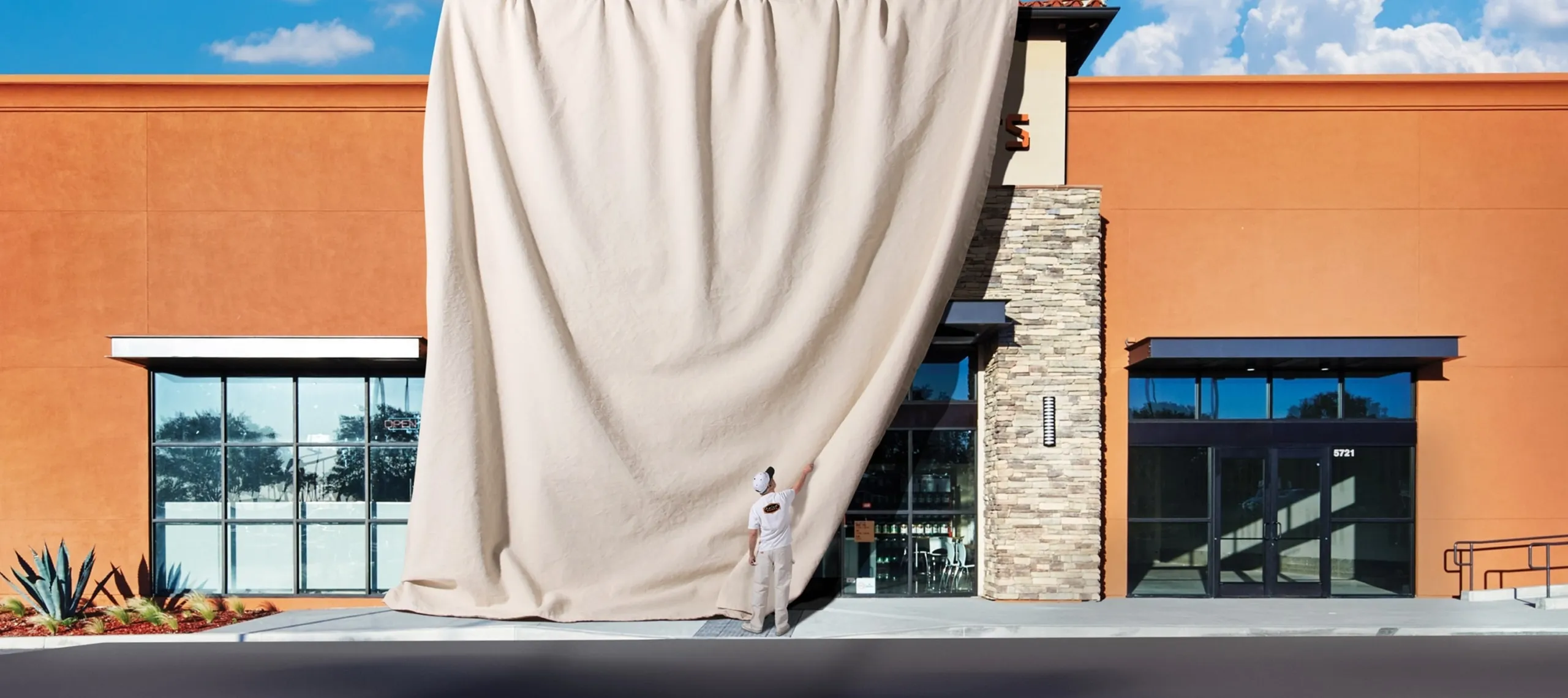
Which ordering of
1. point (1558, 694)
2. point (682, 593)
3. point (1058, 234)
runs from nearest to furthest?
point (1558, 694) < point (682, 593) < point (1058, 234)

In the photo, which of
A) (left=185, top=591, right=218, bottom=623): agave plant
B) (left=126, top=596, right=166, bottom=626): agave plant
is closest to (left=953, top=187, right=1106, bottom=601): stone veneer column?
(left=185, top=591, right=218, bottom=623): agave plant

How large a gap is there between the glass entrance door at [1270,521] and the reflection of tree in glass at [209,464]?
522 inches

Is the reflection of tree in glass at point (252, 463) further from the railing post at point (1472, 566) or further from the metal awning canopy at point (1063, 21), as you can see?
the railing post at point (1472, 566)

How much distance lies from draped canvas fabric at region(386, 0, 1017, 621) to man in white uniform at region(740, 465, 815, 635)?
0.94 metres

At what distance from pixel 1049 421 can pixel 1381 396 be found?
16.4ft

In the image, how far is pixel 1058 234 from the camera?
13.8 metres

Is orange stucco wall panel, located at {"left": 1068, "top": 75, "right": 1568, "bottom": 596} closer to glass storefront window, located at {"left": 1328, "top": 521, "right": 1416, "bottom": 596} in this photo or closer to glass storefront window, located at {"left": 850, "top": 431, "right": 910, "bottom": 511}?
glass storefront window, located at {"left": 1328, "top": 521, "right": 1416, "bottom": 596}

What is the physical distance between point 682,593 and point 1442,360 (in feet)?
36.1

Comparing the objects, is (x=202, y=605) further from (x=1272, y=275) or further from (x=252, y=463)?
(x=1272, y=275)

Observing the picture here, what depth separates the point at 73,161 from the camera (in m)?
14.2

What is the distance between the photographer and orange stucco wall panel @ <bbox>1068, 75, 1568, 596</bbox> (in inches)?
564

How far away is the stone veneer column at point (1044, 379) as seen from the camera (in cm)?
1369

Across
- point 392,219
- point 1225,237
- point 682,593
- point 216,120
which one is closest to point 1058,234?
point 1225,237

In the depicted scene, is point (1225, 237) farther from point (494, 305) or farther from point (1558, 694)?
point (494, 305)
